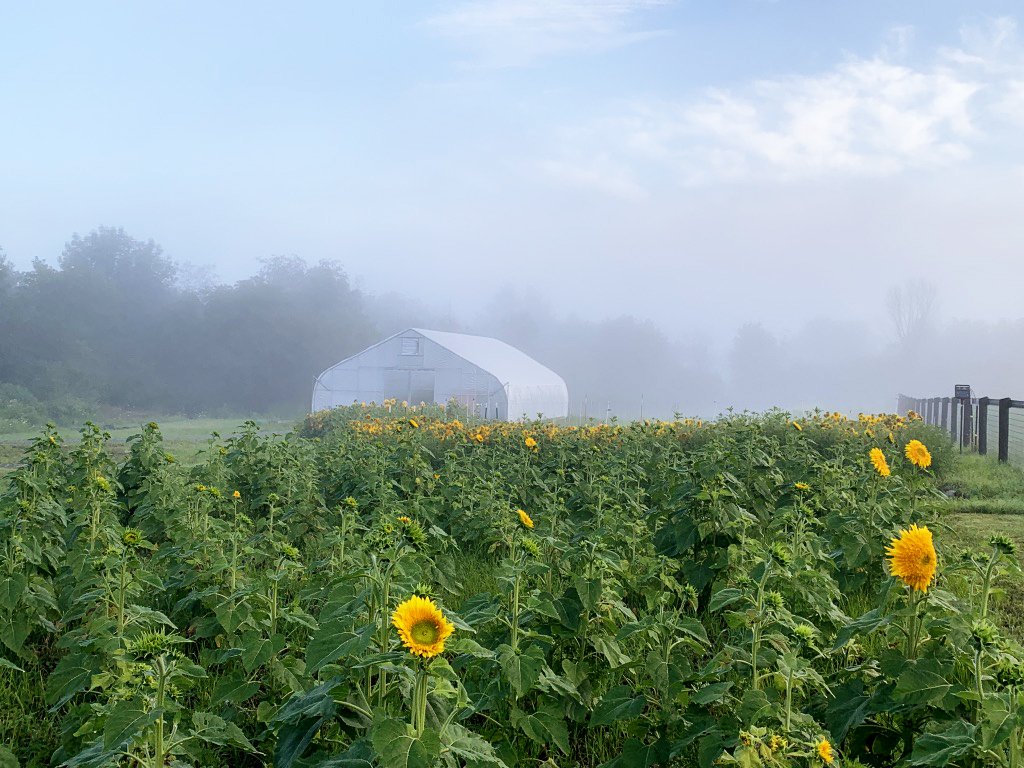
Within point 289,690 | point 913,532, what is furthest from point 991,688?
point 289,690

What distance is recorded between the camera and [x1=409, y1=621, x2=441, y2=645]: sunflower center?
183cm

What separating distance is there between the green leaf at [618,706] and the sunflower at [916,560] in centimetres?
91

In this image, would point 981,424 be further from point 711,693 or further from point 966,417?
point 711,693

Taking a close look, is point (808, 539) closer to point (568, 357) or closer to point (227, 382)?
point (227, 382)

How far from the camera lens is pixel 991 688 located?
7.55 ft

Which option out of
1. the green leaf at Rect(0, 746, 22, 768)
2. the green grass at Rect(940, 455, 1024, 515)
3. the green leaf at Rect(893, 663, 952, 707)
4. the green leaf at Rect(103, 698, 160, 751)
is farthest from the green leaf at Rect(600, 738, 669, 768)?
the green grass at Rect(940, 455, 1024, 515)

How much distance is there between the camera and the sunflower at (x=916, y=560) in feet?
7.91

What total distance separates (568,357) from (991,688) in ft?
162

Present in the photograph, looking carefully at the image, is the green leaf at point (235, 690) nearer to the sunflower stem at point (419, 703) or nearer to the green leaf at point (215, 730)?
the green leaf at point (215, 730)

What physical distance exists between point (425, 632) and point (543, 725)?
1.09 m

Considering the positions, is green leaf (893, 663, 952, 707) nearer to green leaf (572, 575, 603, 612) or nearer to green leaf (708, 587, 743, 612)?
green leaf (708, 587, 743, 612)

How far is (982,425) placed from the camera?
15242mm

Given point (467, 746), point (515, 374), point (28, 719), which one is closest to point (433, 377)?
point (515, 374)

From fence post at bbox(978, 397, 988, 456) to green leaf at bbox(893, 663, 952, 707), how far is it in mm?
14191
